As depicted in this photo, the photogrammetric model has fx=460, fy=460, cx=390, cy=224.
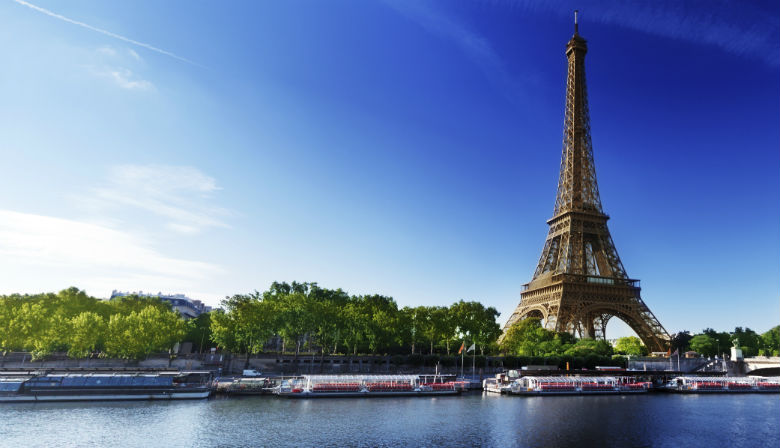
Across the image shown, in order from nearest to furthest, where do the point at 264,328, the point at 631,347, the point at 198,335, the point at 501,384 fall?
the point at 501,384
the point at 264,328
the point at 198,335
the point at 631,347

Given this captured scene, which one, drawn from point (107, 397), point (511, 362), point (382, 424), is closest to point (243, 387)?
point (107, 397)

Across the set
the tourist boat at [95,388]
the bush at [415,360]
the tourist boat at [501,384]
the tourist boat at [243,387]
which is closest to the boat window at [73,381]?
the tourist boat at [95,388]

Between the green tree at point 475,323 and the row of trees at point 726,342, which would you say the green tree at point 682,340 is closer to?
the row of trees at point 726,342

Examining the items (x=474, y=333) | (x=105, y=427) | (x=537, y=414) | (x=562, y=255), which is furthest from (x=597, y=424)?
(x=562, y=255)

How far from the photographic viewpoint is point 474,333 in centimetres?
9494

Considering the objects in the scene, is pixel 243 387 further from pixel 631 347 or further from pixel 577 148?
pixel 577 148

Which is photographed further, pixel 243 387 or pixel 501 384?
pixel 501 384

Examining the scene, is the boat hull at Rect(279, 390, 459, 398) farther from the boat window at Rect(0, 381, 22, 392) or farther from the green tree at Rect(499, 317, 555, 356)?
the green tree at Rect(499, 317, 555, 356)

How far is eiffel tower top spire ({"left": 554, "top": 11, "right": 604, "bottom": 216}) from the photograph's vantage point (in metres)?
117

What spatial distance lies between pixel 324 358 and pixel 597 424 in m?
50.6

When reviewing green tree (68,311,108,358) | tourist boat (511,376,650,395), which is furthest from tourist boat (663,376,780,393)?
green tree (68,311,108,358)

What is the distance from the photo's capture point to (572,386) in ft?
234

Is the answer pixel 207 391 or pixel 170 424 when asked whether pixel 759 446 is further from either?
pixel 207 391

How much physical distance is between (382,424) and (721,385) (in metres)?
68.9
